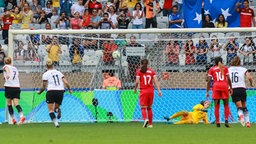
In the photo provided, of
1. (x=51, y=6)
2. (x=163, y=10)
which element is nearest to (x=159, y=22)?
(x=163, y=10)

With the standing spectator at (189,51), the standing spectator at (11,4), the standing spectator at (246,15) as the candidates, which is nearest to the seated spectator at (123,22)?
the standing spectator at (189,51)

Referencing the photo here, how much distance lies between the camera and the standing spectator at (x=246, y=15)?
31234 mm

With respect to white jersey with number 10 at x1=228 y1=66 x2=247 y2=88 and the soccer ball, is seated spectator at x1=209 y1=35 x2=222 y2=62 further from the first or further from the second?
white jersey with number 10 at x1=228 y1=66 x2=247 y2=88

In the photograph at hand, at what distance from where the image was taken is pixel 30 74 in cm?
2930

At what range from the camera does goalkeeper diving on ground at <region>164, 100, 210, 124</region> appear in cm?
2733

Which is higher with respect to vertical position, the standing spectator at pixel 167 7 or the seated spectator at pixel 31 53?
the standing spectator at pixel 167 7

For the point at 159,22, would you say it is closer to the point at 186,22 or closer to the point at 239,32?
the point at 186,22

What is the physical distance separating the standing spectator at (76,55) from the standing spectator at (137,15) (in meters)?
3.73

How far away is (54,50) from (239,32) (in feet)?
20.5

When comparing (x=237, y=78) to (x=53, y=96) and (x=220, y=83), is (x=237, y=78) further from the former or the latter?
(x=53, y=96)

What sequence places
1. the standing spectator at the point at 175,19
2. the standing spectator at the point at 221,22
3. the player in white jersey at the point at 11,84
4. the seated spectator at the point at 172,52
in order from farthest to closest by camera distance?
the standing spectator at the point at 175,19 < the standing spectator at the point at 221,22 < the seated spectator at the point at 172,52 < the player in white jersey at the point at 11,84

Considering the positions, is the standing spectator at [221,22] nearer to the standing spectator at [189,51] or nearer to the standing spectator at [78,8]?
the standing spectator at [189,51]

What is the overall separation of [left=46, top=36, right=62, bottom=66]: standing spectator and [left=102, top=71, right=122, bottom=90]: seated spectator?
1.73 m

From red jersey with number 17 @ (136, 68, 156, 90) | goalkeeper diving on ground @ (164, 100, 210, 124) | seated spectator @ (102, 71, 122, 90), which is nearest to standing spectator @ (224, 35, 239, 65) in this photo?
goalkeeper diving on ground @ (164, 100, 210, 124)
